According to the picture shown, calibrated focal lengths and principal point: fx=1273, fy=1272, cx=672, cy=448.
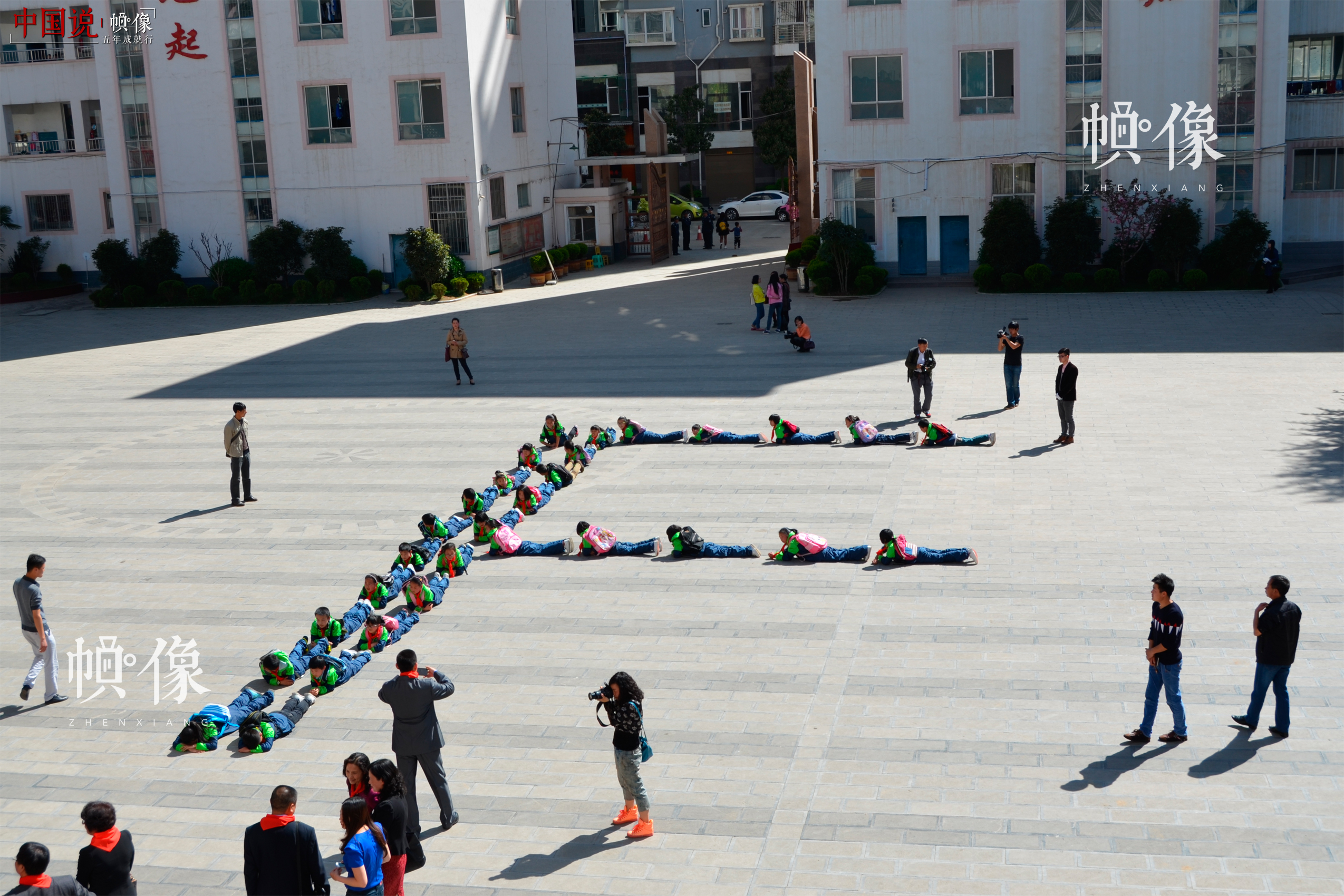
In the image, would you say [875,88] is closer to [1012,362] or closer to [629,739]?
[1012,362]

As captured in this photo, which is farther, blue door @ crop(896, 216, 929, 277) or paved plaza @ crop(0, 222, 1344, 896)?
blue door @ crop(896, 216, 929, 277)

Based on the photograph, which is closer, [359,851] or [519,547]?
[359,851]

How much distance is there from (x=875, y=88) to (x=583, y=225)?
14.5 meters

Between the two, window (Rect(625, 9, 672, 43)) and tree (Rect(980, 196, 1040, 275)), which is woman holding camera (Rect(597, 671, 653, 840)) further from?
window (Rect(625, 9, 672, 43))

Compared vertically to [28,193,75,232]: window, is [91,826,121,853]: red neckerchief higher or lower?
lower

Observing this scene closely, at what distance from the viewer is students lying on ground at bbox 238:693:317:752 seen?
1134cm

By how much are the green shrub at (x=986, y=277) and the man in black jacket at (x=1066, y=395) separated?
1712 centimetres

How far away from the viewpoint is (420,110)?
4053cm

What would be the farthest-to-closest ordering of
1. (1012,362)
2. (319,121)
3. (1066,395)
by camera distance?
(319,121), (1012,362), (1066,395)

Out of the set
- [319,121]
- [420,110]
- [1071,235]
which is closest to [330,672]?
[1071,235]

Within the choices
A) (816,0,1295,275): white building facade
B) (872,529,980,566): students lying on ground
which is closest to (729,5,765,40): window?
(816,0,1295,275): white building facade

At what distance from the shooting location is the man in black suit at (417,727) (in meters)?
9.51

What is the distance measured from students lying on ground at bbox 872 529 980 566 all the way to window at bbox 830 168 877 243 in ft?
82.5

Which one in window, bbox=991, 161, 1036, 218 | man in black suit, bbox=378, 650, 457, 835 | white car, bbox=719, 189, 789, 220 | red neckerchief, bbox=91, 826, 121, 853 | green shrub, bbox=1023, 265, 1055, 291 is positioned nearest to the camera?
red neckerchief, bbox=91, 826, 121, 853
